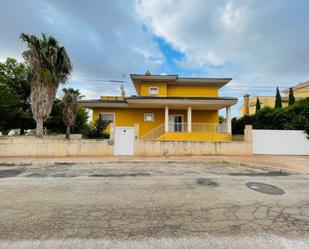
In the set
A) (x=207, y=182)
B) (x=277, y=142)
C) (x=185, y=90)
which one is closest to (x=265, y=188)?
(x=207, y=182)

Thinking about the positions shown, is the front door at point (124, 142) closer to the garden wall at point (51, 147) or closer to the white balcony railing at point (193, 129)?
the garden wall at point (51, 147)

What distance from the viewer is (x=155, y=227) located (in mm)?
3275

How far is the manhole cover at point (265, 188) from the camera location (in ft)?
17.7

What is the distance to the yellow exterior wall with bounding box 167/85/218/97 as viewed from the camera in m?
20.0

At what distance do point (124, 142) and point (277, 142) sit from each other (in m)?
11.3

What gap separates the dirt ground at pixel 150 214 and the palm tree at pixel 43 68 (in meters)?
7.41

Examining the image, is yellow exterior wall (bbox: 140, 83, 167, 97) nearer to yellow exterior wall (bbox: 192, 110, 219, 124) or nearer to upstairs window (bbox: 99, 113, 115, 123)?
yellow exterior wall (bbox: 192, 110, 219, 124)

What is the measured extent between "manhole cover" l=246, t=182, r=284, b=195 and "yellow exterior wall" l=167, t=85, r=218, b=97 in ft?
48.3

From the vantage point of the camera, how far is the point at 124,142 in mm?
12891

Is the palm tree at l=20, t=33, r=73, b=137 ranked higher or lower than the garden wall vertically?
higher

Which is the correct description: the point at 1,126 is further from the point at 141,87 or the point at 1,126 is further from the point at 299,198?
the point at 299,198

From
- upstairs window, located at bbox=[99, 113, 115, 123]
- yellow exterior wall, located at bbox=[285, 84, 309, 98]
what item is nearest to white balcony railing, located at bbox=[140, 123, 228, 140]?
upstairs window, located at bbox=[99, 113, 115, 123]

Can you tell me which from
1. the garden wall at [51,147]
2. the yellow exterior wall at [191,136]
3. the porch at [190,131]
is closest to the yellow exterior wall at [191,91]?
the porch at [190,131]

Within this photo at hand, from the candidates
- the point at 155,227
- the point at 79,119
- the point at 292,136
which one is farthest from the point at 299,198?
the point at 79,119
